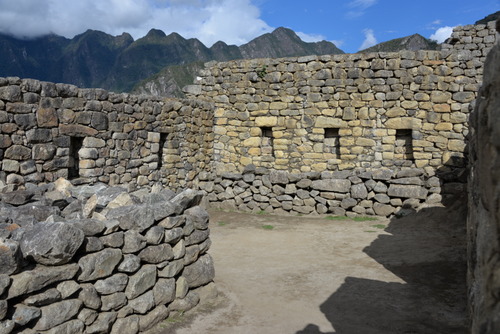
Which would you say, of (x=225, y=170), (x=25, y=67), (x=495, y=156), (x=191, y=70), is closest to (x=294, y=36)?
(x=191, y=70)

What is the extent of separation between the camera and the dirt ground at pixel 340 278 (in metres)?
4.86

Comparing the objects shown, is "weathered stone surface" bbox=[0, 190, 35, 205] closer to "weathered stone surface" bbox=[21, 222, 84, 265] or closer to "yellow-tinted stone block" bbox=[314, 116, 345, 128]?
"weathered stone surface" bbox=[21, 222, 84, 265]

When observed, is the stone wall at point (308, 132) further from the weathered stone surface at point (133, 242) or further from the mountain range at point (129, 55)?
the mountain range at point (129, 55)

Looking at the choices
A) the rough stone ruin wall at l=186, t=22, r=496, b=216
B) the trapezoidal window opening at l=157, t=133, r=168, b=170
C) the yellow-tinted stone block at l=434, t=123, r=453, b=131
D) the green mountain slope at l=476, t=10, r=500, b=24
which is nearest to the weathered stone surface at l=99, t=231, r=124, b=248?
the trapezoidal window opening at l=157, t=133, r=168, b=170

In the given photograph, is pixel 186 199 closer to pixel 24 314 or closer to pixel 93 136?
pixel 24 314

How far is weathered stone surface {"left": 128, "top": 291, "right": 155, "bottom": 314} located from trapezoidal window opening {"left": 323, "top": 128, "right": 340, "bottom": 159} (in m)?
7.62

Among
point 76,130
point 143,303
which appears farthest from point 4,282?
point 76,130

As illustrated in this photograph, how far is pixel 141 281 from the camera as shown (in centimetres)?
454

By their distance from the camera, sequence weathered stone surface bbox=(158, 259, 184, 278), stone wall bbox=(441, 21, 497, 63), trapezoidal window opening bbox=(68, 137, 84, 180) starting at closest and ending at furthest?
weathered stone surface bbox=(158, 259, 184, 278), trapezoidal window opening bbox=(68, 137, 84, 180), stone wall bbox=(441, 21, 497, 63)

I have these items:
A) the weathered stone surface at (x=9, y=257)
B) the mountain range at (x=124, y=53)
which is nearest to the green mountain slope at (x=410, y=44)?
the weathered stone surface at (x=9, y=257)

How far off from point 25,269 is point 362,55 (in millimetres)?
9339

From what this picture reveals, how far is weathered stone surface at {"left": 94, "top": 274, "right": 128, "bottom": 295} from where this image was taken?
416cm

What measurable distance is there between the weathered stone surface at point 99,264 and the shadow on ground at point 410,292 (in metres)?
2.11

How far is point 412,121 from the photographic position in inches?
416
